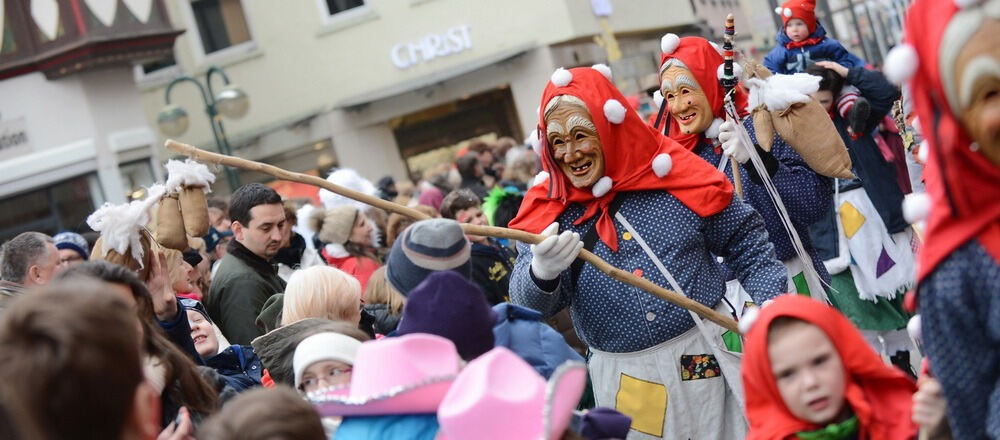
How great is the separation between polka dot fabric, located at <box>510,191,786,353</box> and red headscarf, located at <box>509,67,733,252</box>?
0.04 metres

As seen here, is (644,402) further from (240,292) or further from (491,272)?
(491,272)

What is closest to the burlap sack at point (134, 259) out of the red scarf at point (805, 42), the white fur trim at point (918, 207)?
the white fur trim at point (918, 207)

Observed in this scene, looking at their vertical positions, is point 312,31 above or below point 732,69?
above

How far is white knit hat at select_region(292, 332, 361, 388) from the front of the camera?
159 inches

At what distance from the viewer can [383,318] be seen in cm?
622

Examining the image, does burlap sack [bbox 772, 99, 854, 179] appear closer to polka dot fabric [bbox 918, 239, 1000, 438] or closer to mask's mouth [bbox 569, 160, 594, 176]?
mask's mouth [bbox 569, 160, 594, 176]

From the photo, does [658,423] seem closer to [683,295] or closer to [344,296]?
[683,295]

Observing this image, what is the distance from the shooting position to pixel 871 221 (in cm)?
776

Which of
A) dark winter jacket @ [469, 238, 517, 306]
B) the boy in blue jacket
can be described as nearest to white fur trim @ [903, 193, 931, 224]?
dark winter jacket @ [469, 238, 517, 306]

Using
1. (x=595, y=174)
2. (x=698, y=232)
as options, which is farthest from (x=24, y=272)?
(x=698, y=232)

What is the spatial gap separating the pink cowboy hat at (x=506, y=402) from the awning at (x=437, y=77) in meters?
18.6

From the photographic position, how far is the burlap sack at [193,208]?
5.42m

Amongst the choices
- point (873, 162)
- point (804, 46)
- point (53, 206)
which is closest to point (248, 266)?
point (804, 46)

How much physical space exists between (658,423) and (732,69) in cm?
179
